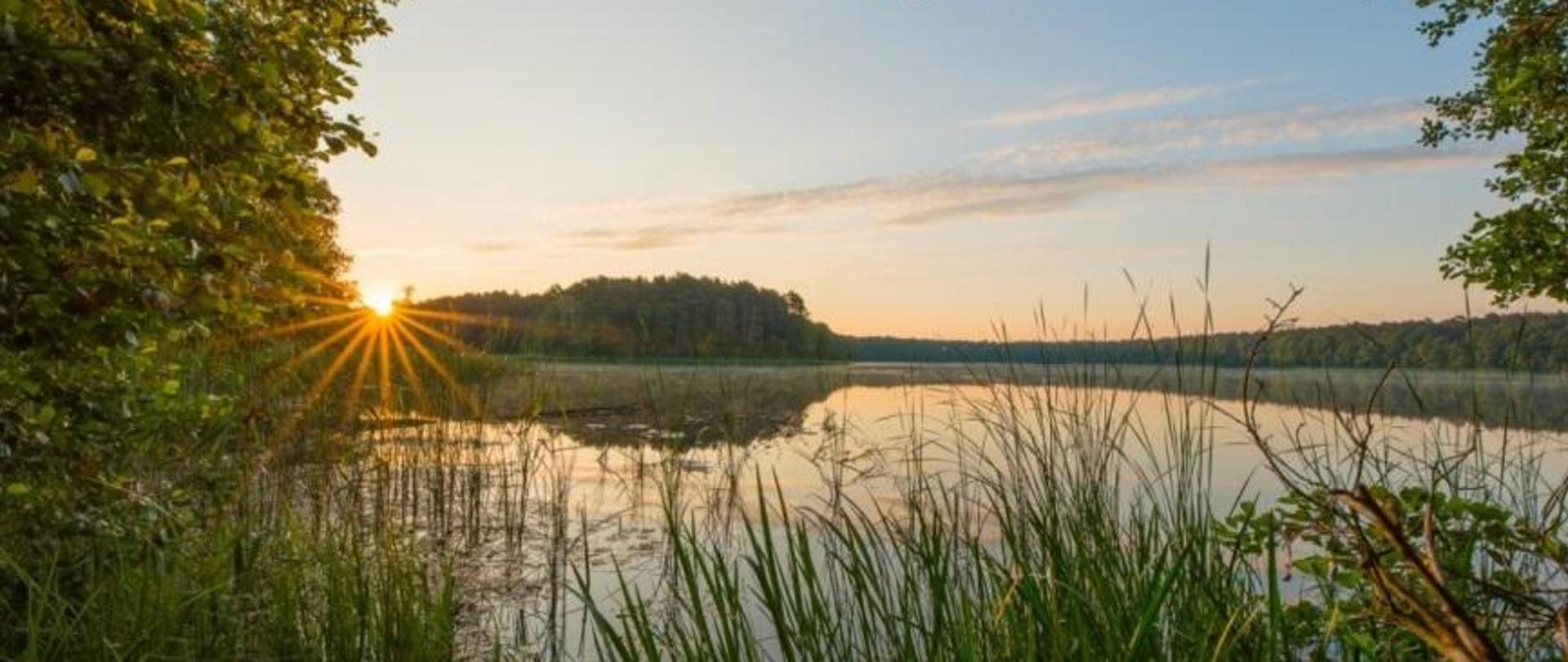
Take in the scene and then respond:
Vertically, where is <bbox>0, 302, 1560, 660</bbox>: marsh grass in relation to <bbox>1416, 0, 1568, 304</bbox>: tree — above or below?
below

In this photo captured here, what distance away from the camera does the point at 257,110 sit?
3.35 meters

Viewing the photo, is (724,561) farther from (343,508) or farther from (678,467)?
(343,508)

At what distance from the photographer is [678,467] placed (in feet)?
19.9

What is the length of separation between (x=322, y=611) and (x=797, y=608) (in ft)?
9.33

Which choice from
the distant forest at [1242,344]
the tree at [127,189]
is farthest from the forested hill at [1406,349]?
the tree at [127,189]

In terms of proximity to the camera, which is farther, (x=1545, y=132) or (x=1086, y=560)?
(x=1545, y=132)

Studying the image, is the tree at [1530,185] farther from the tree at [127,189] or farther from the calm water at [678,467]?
the tree at [127,189]

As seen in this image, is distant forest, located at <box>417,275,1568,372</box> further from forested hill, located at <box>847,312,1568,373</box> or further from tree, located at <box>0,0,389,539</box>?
tree, located at <box>0,0,389,539</box>

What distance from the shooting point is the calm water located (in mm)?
4746

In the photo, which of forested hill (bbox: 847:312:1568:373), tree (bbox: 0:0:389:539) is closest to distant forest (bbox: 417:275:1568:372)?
forested hill (bbox: 847:312:1568:373)

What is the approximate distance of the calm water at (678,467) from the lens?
475 cm

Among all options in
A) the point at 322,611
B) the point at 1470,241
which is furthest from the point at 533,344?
the point at 1470,241

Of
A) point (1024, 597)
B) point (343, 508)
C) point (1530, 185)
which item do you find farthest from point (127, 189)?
point (1530, 185)

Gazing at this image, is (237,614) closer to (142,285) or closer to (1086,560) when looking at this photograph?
(142,285)
